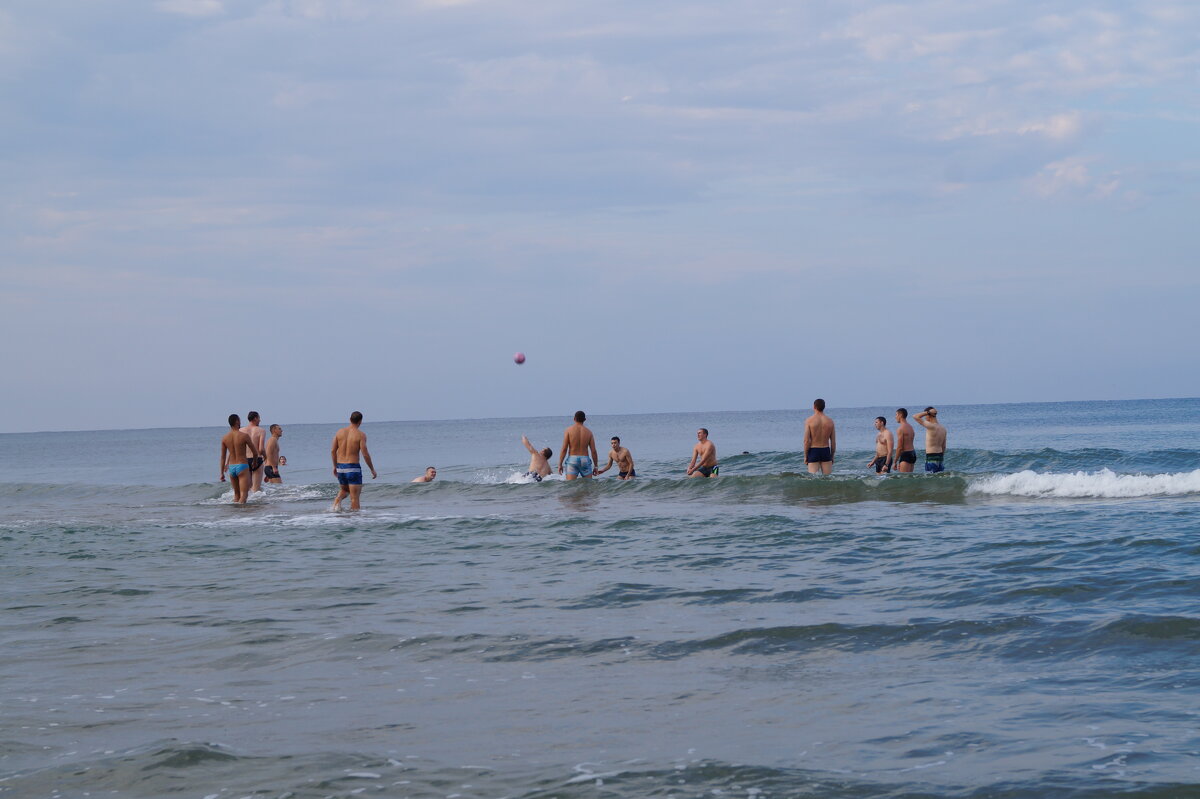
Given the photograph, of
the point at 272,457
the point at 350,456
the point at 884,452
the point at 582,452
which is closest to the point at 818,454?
the point at 884,452

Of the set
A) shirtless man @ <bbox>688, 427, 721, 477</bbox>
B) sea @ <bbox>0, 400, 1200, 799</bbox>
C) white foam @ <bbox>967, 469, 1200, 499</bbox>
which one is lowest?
sea @ <bbox>0, 400, 1200, 799</bbox>

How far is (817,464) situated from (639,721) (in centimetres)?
1462

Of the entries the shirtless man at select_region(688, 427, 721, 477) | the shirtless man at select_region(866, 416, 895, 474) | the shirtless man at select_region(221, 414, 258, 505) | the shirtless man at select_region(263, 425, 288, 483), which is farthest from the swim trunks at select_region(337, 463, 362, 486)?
the shirtless man at select_region(866, 416, 895, 474)

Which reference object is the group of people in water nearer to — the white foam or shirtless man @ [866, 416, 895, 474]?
shirtless man @ [866, 416, 895, 474]

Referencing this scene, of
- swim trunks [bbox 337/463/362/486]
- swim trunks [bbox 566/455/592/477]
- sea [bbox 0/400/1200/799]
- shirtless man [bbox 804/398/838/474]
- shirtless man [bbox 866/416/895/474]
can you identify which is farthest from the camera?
shirtless man [bbox 866/416/895/474]

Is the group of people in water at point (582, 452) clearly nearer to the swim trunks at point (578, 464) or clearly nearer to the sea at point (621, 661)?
the swim trunks at point (578, 464)

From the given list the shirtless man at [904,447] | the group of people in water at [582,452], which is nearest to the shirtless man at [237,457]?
the group of people in water at [582,452]

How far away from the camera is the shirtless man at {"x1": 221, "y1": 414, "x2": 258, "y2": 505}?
18.4 meters

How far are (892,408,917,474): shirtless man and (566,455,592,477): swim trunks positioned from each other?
6.07 m

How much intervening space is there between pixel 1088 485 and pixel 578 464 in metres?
9.11

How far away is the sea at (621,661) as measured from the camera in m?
4.48

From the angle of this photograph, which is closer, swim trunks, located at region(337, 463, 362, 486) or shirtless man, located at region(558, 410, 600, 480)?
swim trunks, located at region(337, 463, 362, 486)

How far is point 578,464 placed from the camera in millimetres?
19938

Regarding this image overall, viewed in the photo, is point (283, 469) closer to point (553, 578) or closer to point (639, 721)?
point (553, 578)
